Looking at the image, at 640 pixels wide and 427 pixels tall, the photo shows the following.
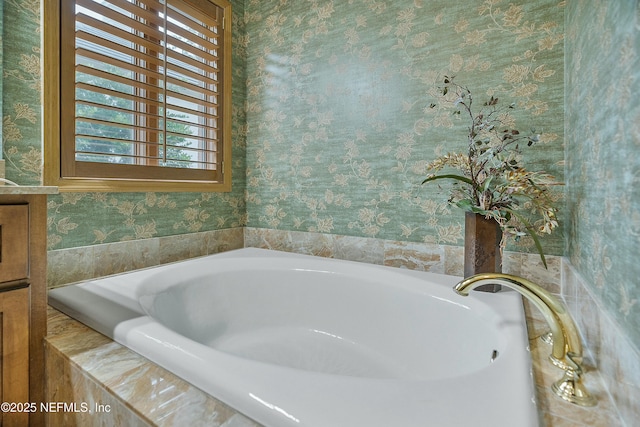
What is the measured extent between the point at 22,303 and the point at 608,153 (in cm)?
148

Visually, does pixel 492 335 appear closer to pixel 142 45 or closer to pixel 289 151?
pixel 289 151

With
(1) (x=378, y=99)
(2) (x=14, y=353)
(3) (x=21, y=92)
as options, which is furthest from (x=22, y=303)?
(1) (x=378, y=99)

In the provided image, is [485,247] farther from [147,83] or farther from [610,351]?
[147,83]

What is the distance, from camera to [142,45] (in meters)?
1.56

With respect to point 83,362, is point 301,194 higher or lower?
higher

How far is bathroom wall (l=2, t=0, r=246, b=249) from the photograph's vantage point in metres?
1.21

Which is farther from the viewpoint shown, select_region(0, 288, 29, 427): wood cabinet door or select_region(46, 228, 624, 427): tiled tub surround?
select_region(0, 288, 29, 427): wood cabinet door

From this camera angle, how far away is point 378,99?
1634 millimetres

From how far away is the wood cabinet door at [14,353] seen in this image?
2.73 feet

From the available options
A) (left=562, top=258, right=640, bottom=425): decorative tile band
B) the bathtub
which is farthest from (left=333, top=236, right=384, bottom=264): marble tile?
(left=562, top=258, right=640, bottom=425): decorative tile band

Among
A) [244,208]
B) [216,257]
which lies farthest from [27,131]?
[244,208]

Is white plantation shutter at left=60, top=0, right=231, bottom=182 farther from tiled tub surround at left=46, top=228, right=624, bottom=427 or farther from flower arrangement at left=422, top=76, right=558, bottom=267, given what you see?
flower arrangement at left=422, top=76, right=558, bottom=267

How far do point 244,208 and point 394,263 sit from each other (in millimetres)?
1074

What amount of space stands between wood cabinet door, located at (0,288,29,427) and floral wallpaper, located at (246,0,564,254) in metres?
1.27
